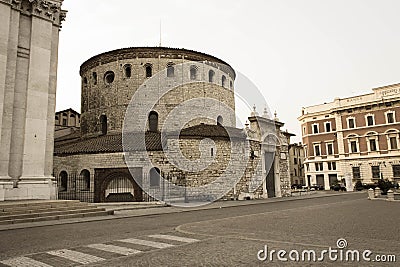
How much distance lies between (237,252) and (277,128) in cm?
2663

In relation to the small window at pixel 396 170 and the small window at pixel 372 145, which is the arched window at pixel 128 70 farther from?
the small window at pixel 396 170

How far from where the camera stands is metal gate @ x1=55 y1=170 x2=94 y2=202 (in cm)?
2354

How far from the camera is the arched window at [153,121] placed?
31.0 m

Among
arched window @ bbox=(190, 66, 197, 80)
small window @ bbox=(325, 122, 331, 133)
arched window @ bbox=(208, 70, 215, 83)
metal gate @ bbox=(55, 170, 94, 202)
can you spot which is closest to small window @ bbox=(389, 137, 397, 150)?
small window @ bbox=(325, 122, 331, 133)

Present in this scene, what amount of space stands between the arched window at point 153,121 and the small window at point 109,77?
18.0 feet

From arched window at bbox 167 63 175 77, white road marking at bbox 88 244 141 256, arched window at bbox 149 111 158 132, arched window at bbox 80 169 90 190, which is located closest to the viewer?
white road marking at bbox 88 244 141 256

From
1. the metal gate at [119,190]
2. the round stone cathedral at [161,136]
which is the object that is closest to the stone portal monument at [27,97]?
the metal gate at [119,190]

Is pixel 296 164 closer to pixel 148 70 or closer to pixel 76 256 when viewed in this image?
pixel 148 70

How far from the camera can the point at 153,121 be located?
31.3 meters

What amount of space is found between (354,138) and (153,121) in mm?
29661

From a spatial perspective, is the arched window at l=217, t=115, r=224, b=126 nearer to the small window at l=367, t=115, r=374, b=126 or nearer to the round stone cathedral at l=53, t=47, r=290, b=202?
the round stone cathedral at l=53, t=47, r=290, b=202

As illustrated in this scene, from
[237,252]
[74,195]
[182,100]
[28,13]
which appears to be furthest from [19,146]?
[182,100]

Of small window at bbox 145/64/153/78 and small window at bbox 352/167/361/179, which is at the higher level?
small window at bbox 145/64/153/78

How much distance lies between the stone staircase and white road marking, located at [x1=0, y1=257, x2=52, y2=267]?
6580mm
